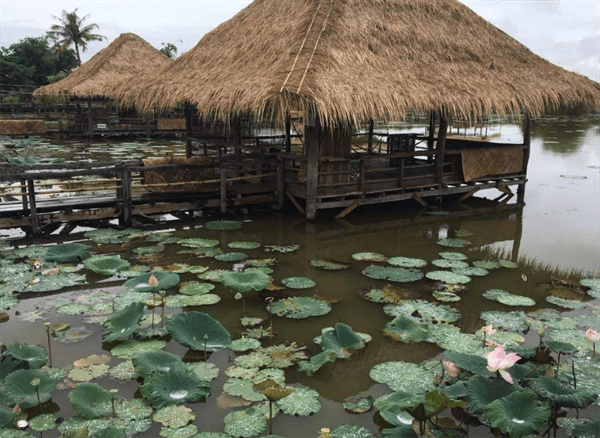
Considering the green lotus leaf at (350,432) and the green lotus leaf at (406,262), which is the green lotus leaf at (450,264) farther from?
the green lotus leaf at (350,432)

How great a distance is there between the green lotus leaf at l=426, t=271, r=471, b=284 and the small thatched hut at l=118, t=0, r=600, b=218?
272cm

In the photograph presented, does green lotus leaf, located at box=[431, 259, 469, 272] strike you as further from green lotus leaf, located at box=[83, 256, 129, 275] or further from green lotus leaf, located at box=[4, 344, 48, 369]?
green lotus leaf, located at box=[4, 344, 48, 369]

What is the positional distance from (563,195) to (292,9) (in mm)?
7332

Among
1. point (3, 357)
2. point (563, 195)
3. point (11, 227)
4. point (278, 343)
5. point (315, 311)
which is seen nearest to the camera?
point (3, 357)

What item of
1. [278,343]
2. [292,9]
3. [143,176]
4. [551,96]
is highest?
[292,9]

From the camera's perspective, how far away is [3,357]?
162 inches

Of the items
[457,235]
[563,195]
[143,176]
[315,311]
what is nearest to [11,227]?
[143,176]

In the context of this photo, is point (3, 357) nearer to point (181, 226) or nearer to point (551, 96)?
point (181, 226)

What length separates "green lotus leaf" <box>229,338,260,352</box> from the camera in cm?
452

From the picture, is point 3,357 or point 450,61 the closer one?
point 3,357

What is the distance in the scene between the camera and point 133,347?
4531 mm

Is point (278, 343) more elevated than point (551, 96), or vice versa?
point (551, 96)

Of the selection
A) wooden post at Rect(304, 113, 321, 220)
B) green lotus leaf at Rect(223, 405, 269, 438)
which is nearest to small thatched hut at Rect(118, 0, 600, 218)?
wooden post at Rect(304, 113, 321, 220)

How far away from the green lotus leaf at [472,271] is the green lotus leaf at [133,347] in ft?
12.2
